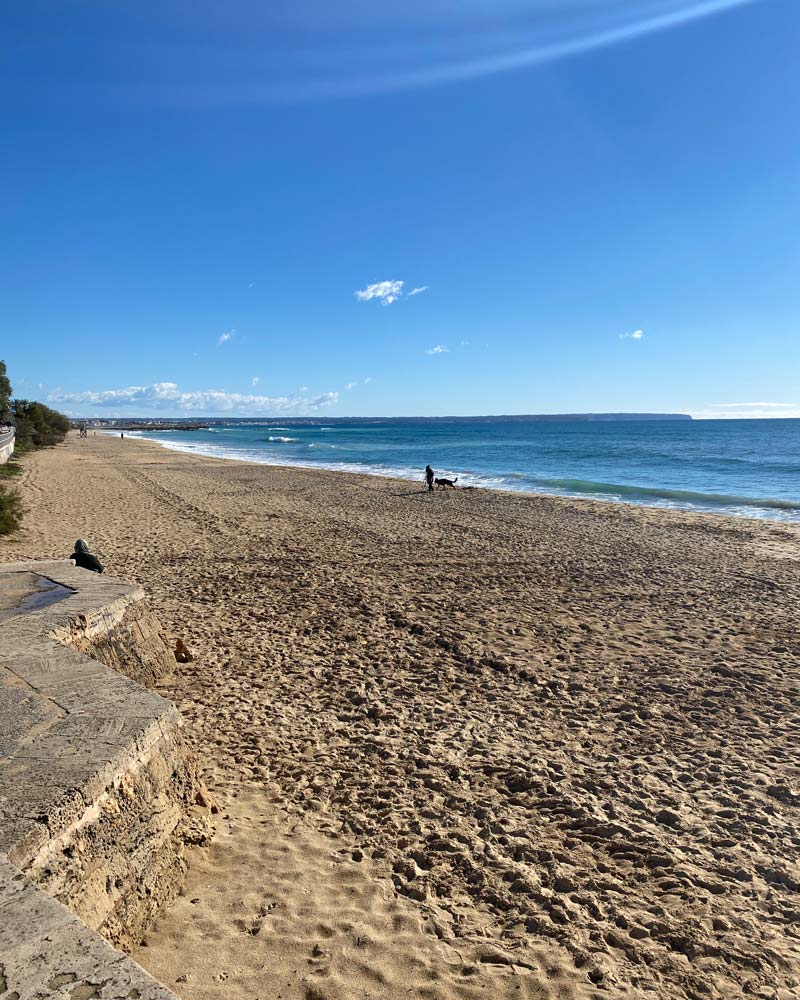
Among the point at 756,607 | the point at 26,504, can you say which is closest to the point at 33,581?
the point at 756,607

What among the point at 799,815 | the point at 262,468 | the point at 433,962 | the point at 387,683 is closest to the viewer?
the point at 433,962

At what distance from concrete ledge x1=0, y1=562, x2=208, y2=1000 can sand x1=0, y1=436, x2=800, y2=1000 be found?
1.06 ft

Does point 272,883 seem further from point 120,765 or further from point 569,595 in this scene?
point 569,595

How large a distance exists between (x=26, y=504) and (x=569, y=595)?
15139 millimetres

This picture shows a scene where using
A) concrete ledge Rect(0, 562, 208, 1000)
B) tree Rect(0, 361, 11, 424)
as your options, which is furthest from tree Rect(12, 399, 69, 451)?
concrete ledge Rect(0, 562, 208, 1000)

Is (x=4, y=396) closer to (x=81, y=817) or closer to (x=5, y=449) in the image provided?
(x=5, y=449)

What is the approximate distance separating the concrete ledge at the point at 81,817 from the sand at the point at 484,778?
1.06 feet

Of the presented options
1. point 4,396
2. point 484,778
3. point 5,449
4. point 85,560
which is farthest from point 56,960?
point 4,396

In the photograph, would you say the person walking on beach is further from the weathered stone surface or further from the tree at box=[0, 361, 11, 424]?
the tree at box=[0, 361, 11, 424]

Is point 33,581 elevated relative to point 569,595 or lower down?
elevated

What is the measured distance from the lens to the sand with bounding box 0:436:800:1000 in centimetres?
296

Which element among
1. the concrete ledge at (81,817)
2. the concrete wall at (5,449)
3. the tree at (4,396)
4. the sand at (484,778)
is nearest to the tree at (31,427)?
the tree at (4,396)

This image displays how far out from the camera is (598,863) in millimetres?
3660

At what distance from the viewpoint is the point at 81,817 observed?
104 inches
